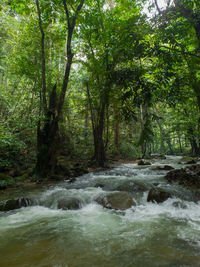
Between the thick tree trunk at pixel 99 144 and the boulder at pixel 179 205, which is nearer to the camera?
the boulder at pixel 179 205

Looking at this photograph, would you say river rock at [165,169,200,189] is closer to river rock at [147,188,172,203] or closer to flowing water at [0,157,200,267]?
flowing water at [0,157,200,267]

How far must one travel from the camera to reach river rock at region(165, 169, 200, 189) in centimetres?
544

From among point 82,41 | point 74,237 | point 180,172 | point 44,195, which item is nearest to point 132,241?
point 74,237

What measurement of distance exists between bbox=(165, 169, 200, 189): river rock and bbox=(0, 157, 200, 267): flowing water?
617 millimetres

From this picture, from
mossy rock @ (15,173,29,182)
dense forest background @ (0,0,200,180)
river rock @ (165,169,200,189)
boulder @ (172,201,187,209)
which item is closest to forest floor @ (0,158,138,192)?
mossy rock @ (15,173,29,182)

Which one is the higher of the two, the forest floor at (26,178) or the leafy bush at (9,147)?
the leafy bush at (9,147)

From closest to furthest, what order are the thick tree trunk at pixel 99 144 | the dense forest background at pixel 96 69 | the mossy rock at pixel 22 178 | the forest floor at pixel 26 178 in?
the dense forest background at pixel 96 69 < the forest floor at pixel 26 178 < the mossy rock at pixel 22 178 < the thick tree trunk at pixel 99 144

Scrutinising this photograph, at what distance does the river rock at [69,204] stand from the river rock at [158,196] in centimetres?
201

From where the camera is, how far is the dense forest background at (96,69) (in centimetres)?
401

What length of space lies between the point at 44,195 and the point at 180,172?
5.00 m

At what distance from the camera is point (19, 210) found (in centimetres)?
443

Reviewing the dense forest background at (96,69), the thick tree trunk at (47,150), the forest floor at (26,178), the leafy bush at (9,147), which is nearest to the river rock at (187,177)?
the dense forest background at (96,69)

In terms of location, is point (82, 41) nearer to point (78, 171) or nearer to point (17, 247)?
point (78, 171)

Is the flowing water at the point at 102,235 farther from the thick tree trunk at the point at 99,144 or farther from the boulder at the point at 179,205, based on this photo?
the thick tree trunk at the point at 99,144
